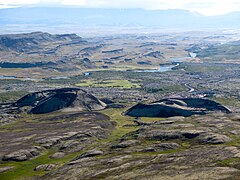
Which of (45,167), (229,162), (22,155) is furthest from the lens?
(22,155)

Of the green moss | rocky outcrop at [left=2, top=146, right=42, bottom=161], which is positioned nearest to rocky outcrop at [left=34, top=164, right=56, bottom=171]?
rocky outcrop at [left=2, top=146, right=42, bottom=161]

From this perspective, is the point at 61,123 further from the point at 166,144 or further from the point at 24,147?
the point at 166,144

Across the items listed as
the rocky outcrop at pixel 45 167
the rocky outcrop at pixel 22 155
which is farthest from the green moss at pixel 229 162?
the rocky outcrop at pixel 22 155

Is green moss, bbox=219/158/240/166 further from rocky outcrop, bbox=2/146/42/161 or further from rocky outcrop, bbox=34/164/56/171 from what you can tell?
rocky outcrop, bbox=2/146/42/161

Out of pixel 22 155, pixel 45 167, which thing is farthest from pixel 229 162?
pixel 22 155

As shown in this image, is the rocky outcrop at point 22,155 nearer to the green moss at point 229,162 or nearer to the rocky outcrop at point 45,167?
the rocky outcrop at point 45,167

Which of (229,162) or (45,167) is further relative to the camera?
(45,167)

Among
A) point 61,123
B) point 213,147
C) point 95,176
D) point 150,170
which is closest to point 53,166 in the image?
point 95,176

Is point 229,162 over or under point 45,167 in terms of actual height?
over

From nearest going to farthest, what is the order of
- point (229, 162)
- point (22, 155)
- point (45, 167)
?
point (229, 162), point (45, 167), point (22, 155)

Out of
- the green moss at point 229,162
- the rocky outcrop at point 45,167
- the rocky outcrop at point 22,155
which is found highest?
the green moss at point 229,162

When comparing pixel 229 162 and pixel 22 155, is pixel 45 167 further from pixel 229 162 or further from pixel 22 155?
pixel 229 162
